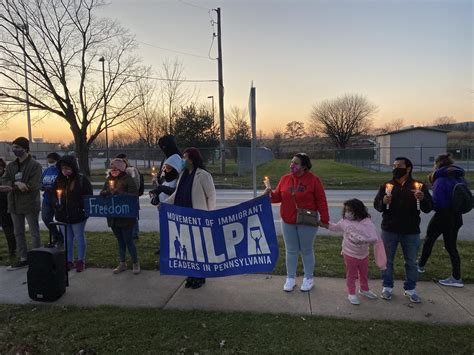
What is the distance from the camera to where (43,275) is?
4656mm

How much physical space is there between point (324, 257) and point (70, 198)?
426 centimetres

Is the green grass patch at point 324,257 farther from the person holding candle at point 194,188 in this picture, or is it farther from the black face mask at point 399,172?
the black face mask at point 399,172

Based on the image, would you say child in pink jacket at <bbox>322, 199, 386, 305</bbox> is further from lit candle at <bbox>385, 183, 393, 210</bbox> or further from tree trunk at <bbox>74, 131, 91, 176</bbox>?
tree trunk at <bbox>74, 131, 91, 176</bbox>

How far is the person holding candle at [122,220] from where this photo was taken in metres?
5.63

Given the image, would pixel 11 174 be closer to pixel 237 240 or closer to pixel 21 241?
pixel 21 241

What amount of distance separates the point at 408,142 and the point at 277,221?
3756 centimetres

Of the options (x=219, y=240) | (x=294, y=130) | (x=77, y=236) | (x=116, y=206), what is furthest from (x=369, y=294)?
(x=294, y=130)

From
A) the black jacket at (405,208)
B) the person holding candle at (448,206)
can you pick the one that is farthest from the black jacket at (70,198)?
the person holding candle at (448,206)

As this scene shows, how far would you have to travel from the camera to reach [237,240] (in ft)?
15.5

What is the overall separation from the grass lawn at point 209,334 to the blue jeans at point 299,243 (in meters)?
0.92

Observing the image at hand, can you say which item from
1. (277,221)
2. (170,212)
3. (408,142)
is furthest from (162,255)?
(408,142)

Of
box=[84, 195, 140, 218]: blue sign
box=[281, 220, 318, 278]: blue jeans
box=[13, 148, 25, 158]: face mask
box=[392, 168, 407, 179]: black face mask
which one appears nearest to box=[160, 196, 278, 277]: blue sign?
box=[281, 220, 318, 278]: blue jeans

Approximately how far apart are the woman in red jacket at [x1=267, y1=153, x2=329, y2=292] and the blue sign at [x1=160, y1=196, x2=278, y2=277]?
11.2 inches

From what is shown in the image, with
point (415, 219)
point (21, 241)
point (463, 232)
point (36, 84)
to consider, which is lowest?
point (463, 232)
